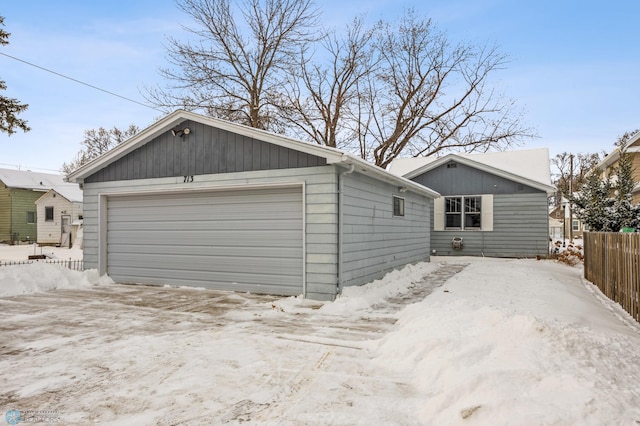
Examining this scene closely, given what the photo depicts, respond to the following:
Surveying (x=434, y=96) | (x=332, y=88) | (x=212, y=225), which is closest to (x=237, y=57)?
(x=332, y=88)

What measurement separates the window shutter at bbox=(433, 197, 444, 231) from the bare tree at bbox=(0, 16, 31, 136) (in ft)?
52.7

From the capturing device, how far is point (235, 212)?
795 cm

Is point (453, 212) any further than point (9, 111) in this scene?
Yes

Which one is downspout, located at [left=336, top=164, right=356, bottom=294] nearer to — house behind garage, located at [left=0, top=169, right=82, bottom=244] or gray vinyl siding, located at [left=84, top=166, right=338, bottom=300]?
gray vinyl siding, located at [left=84, top=166, right=338, bottom=300]

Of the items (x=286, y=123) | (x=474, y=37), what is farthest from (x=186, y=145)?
(x=474, y=37)

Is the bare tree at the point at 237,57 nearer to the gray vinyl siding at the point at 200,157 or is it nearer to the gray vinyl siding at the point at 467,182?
the gray vinyl siding at the point at 467,182

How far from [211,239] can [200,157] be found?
1.79 meters

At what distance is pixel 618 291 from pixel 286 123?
17253 mm

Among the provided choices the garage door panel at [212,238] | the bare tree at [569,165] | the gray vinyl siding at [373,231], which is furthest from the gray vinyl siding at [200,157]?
the bare tree at [569,165]

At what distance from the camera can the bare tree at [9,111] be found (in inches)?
535

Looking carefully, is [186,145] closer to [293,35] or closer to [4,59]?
[4,59]

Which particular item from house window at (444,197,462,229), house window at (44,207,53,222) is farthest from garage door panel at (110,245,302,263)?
house window at (44,207,53,222)

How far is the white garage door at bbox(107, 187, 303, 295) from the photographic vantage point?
738cm

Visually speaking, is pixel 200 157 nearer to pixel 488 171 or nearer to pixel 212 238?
pixel 212 238
